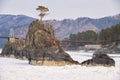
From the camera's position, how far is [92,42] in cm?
6341

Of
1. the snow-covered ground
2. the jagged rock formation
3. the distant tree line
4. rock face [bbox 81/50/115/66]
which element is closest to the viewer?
the snow-covered ground

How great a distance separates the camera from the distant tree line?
167 ft

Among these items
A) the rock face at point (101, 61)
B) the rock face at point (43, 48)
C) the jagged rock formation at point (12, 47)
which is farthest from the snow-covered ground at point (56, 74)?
the jagged rock formation at point (12, 47)

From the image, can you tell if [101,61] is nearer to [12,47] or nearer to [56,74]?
[56,74]

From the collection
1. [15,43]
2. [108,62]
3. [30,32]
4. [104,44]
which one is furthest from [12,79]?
[104,44]

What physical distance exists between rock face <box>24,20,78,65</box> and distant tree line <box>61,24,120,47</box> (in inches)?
922

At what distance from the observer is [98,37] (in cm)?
6069

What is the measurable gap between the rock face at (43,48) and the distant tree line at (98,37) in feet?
76.8

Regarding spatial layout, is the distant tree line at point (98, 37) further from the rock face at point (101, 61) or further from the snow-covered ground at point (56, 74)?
the snow-covered ground at point (56, 74)

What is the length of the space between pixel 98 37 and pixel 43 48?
Result: 38979 mm

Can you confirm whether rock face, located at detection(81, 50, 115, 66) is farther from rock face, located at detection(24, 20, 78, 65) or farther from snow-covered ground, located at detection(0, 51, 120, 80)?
snow-covered ground, located at detection(0, 51, 120, 80)

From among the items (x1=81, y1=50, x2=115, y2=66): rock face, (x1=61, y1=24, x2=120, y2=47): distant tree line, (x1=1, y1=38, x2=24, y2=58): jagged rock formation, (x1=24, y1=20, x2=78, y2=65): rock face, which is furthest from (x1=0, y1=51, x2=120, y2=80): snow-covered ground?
(x1=61, y1=24, x2=120, y2=47): distant tree line

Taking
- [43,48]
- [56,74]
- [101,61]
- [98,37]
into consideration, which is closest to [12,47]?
[98,37]

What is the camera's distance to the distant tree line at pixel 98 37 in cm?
5082
